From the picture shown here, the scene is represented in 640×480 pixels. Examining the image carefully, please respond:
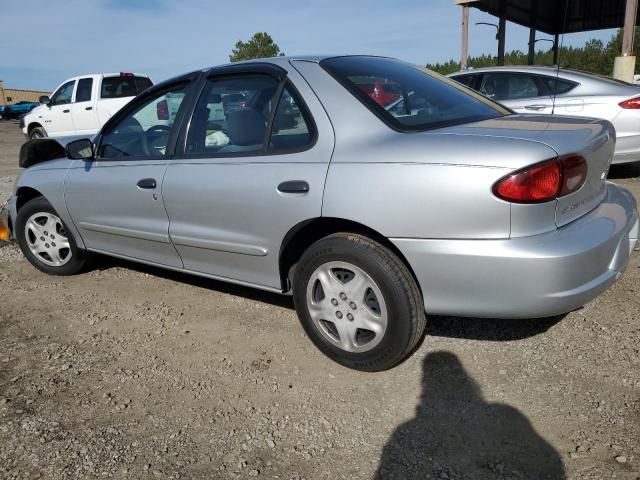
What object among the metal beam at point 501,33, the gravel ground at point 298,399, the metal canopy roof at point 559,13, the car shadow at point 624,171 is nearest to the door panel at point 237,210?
the gravel ground at point 298,399

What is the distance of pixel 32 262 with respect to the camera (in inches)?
177

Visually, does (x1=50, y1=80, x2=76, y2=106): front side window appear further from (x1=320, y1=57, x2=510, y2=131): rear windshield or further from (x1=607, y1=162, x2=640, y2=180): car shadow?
(x1=320, y1=57, x2=510, y2=131): rear windshield

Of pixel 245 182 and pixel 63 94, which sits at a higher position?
pixel 63 94

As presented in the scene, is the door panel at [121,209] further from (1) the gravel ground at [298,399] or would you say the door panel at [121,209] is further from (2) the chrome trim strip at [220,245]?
(1) the gravel ground at [298,399]

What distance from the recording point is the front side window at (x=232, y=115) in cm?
299

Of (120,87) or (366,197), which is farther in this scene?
(120,87)

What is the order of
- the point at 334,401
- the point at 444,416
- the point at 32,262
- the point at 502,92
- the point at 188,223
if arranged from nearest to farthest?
the point at 444,416 → the point at 334,401 → the point at 188,223 → the point at 32,262 → the point at 502,92

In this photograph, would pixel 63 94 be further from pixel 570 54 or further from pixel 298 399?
pixel 570 54

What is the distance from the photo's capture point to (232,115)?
10.3ft

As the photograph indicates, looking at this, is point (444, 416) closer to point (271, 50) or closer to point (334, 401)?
point (334, 401)

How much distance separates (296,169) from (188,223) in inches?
35.6

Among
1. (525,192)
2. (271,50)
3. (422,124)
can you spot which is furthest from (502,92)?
(271,50)

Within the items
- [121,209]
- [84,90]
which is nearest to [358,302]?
[121,209]

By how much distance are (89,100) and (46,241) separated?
9.18m
